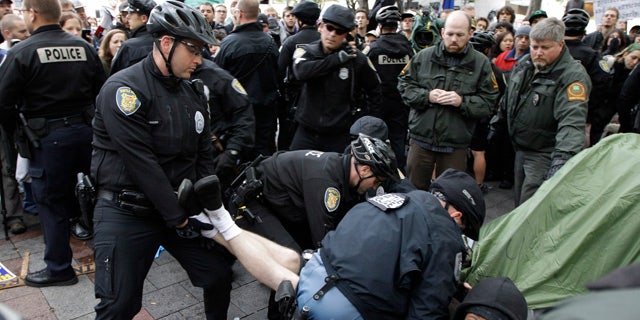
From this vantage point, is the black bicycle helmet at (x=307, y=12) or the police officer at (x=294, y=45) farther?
the black bicycle helmet at (x=307, y=12)

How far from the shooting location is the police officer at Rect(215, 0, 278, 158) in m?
4.70

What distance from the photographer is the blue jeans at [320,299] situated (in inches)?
79.5

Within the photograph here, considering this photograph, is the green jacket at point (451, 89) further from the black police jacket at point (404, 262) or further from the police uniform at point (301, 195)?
the black police jacket at point (404, 262)

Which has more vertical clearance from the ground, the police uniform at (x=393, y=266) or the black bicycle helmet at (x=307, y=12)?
the black bicycle helmet at (x=307, y=12)

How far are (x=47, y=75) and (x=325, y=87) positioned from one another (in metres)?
2.28

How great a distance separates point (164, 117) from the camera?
2.54 m

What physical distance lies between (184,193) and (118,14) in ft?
13.7

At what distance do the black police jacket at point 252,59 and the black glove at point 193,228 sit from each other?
98.2 inches

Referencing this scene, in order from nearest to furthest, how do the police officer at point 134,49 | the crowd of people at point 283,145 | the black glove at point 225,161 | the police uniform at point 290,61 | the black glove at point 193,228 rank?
the crowd of people at point 283,145
the black glove at point 193,228
the black glove at point 225,161
the police officer at point 134,49
the police uniform at point 290,61

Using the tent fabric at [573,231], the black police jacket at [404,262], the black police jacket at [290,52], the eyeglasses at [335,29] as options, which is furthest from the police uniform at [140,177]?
the black police jacket at [290,52]

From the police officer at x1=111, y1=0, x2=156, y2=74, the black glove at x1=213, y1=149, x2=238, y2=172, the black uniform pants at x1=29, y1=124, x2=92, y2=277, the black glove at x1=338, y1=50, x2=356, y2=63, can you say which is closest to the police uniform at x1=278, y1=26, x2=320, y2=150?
the black glove at x1=338, y1=50, x2=356, y2=63

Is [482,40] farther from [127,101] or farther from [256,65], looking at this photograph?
[127,101]

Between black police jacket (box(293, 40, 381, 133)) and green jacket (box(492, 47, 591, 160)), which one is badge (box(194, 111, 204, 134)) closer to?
black police jacket (box(293, 40, 381, 133))

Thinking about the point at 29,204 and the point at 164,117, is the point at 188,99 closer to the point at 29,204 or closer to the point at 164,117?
the point at 164,117
